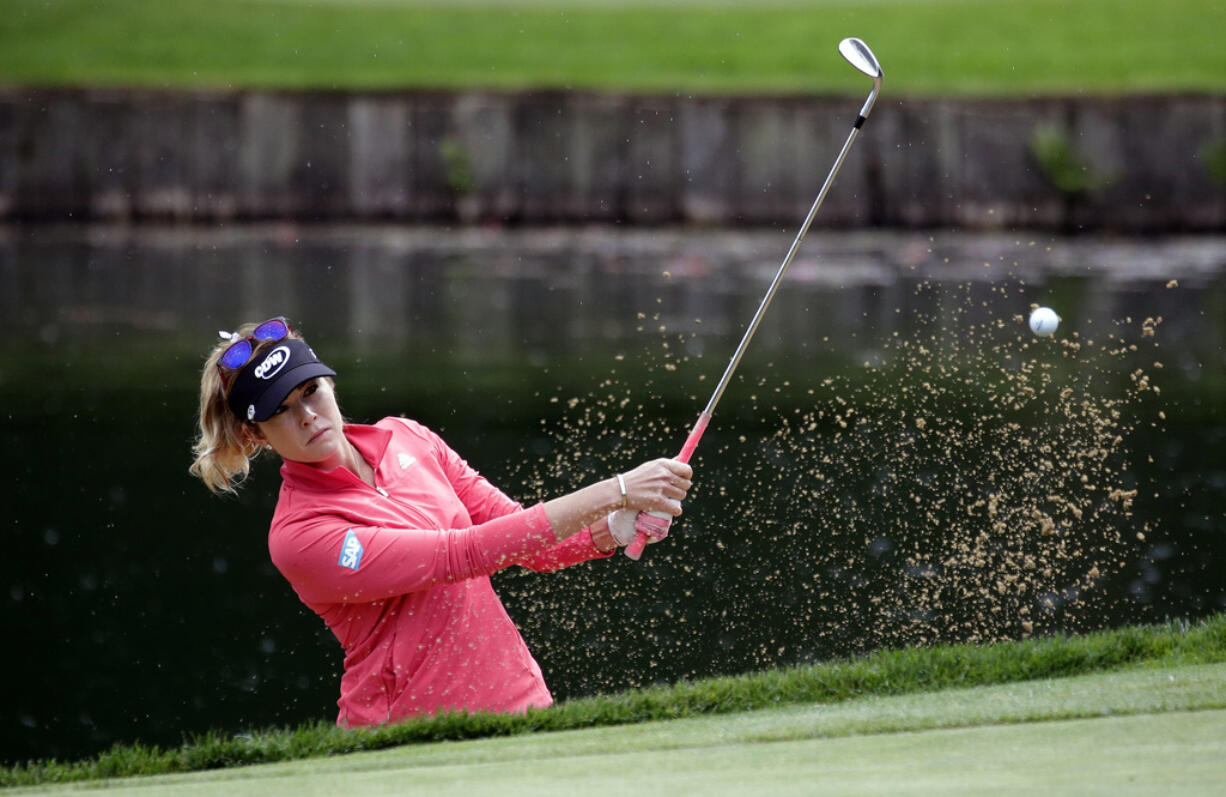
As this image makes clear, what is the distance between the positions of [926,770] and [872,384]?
7956 mm

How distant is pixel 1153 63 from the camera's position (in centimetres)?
2311

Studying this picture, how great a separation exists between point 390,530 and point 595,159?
16.7 metres

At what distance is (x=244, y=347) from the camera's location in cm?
358

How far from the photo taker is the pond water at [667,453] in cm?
663

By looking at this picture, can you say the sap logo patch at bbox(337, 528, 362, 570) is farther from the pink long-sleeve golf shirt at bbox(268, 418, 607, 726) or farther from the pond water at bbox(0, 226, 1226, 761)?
the pond water at bbox(0, 226, 1226, 761)

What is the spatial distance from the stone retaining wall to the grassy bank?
15159mm

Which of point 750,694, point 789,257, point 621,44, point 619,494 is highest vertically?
point 621,44

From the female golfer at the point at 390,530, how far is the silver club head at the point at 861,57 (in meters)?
1.19

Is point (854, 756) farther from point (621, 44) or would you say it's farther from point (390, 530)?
point (621, 44)

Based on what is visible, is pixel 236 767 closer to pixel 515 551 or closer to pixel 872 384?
pixel 515 551

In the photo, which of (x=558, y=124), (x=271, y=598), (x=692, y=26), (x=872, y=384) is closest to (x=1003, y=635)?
(x=271, y=598)

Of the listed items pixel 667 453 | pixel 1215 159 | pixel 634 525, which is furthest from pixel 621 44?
pixel 634 525

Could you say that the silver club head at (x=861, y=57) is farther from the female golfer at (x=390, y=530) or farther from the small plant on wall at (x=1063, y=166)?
the small plant on wall at (x=1063, y=166)

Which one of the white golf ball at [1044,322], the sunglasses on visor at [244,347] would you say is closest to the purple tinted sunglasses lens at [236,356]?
the sunglasses on visor at [244,347]
